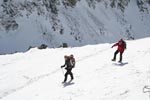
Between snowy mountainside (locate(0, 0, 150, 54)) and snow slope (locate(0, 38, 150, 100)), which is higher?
snowy mountainside (locate(0, 0, 150, 54))

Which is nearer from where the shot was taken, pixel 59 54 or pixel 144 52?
pixel 144 52

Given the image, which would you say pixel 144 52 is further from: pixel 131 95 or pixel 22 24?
pixel 22 24

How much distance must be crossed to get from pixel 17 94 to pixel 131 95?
6.55 metres

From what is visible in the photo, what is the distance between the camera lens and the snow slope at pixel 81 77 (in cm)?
1428

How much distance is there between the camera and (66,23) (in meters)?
54.0

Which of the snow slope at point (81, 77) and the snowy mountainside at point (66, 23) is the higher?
the snowy mountainside at point (66, 23)

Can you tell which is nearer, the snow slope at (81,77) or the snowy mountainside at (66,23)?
the snow slope at (81,77)

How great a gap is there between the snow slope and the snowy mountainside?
2161 cm

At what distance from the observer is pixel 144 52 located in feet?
70.4

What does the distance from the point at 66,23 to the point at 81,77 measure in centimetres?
3670

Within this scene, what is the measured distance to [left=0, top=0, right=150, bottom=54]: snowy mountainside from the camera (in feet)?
156

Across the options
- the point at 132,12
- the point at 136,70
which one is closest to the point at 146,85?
the point at 136,70

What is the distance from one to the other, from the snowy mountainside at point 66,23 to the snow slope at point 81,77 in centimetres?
2161

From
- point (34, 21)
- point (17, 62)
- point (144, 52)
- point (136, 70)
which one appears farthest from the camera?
point (34, 21)
